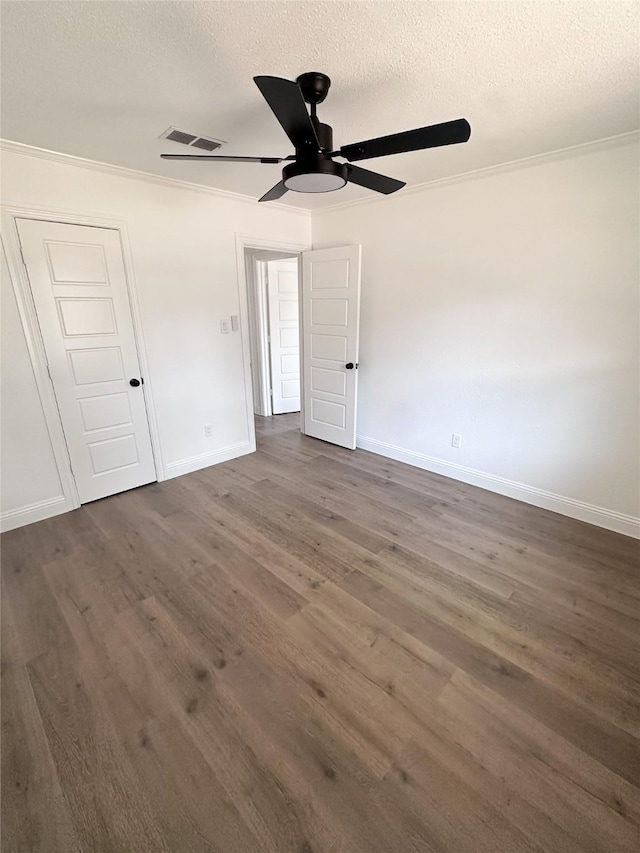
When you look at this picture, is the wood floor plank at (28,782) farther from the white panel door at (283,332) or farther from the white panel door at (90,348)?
the white panel door at (283,332)

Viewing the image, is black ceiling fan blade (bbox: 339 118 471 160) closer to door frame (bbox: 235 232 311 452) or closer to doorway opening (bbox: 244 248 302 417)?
door frame (bbox: 235 232 311 452)

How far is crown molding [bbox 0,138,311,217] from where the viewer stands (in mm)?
2323

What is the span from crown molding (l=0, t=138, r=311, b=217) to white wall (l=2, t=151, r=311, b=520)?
0.02 metres

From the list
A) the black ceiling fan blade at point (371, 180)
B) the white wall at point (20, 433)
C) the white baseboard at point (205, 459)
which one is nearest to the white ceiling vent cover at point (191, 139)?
the black ceiling fan blade at point (371, 180)

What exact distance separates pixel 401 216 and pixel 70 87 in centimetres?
252

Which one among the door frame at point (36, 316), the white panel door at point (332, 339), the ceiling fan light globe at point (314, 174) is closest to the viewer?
the ceiling fan light globe at point (314, 174)

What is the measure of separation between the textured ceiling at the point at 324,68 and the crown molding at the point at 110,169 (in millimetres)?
87

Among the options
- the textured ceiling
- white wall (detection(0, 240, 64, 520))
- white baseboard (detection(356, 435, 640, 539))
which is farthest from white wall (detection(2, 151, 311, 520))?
white baseboard (detection(356, 435, 640, 539))

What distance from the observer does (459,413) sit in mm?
3344

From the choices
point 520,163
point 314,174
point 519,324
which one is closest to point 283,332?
point 519,324

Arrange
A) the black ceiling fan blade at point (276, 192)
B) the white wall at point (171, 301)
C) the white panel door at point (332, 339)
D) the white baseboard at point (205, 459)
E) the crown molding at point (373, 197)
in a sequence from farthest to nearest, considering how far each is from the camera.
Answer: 1. the white panel door at point (332, 339)
2. the white baseboard at point (205, 459)
3. the white wall at point (171, 301)
4. the crown molding at point (373, 197)
5. the black ceiling fan blade at point (276, 192)

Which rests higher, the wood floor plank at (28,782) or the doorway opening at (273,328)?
the doorway opening at (273,328)

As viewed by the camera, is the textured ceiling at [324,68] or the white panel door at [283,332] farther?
the white panel door at [283,332]

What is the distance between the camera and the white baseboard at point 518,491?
8.77 ft
